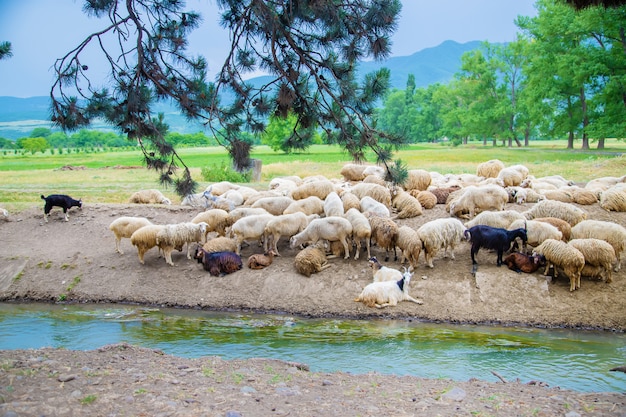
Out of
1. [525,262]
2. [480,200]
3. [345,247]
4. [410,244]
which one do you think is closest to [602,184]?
[480,200]

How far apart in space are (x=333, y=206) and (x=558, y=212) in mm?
5775

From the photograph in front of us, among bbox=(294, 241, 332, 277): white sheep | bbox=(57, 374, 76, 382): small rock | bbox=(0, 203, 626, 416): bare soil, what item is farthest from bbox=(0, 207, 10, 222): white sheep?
bbox=(57, 374, 76, 382): small rock

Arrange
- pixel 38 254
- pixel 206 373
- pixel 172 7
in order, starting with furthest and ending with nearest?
pixel 38 254 < pixel 172 7 < pixel 206 373

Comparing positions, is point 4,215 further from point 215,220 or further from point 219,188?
point 215,220

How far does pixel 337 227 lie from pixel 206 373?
23.0 feet

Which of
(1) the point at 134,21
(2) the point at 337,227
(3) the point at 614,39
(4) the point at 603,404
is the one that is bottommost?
(4) the point at 603,404

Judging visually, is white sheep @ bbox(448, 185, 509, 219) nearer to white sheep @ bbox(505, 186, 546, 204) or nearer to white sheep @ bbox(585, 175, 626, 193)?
white sheep @ bbox(505, 186, 546, 204)

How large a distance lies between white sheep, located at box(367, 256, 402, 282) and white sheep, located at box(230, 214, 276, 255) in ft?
10.1

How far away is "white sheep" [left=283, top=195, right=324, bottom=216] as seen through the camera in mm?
14945

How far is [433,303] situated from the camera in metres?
11.7

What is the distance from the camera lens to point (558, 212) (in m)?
13.9

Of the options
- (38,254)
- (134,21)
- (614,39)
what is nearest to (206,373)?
(134,21)

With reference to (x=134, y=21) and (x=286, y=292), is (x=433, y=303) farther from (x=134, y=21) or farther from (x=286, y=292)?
(x=134, y=21)

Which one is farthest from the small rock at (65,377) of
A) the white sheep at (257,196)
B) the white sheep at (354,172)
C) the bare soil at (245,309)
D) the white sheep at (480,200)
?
the white sheep at (354,172)
